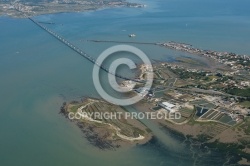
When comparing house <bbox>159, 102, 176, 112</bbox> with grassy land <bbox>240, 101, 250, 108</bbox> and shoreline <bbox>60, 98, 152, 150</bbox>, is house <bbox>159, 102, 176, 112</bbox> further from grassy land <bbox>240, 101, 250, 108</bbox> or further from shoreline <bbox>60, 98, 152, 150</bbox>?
grassy land <bbox>240, 101, 250, 108</bbox>

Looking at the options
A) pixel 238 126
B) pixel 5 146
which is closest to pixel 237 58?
pixel 238 126

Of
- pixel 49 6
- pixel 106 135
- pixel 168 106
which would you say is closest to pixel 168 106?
pixel 168 106

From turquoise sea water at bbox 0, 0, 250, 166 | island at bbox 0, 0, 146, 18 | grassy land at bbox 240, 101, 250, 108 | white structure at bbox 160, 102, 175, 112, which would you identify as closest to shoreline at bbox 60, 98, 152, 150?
turquoise sea water at bbox 0, 0, 250, 166

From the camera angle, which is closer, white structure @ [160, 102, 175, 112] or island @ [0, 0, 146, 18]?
white structure @ [160, 102, 175, 112]

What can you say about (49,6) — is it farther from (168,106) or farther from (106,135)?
(106,135)

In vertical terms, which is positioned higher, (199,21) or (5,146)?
(199,21)

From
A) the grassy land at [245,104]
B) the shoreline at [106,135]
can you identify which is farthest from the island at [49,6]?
the grassy land at [245,104]

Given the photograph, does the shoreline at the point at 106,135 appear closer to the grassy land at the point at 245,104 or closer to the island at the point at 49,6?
the grassy land at the point at 245,104

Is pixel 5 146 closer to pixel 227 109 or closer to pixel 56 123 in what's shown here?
pixel 56 123
